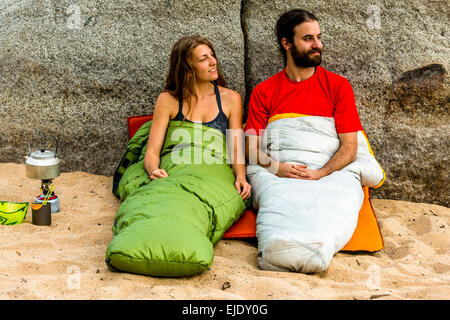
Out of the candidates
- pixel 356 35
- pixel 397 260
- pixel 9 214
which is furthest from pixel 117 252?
pixel 356 35

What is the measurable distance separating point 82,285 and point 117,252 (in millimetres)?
194

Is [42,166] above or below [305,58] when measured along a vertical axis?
below

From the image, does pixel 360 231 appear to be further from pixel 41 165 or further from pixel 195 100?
pixel 41 165

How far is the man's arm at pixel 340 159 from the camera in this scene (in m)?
2.95

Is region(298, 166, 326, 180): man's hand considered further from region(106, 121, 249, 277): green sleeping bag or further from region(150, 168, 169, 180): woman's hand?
region(150, 168, 169, 180): woman's hand

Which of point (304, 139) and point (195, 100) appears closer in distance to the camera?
point (304, 139)

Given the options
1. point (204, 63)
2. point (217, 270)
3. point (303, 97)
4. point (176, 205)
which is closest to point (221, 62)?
point (204, 63)

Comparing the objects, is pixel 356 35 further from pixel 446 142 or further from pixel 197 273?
pixel 197 273

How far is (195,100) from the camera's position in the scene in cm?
322

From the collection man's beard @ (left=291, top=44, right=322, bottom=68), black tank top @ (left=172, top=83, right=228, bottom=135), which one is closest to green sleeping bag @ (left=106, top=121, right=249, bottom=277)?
black tank top @ (left=172, top=83, right=228, bottom=135)

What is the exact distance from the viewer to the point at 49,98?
3.79m

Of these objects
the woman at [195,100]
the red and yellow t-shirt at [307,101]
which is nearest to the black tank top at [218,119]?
the woman at [195,100]

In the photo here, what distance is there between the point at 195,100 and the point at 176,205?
101cm

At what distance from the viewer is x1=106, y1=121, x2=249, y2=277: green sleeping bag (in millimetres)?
2125
